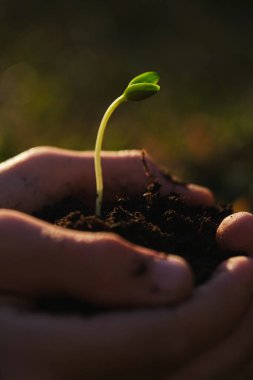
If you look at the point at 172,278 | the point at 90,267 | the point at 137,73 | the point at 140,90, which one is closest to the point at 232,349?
the point at 172,278

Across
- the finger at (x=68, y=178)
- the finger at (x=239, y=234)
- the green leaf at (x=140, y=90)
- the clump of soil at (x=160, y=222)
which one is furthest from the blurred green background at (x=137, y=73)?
the green leaf at (x=140, y=90)

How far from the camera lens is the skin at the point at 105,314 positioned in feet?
4.34

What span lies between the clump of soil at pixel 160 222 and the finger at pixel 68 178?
0.22ft

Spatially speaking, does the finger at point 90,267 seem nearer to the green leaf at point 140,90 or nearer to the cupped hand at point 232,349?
the cupped hand at point 232,349

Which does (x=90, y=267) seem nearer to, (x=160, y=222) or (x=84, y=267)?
(x=84, y=267)

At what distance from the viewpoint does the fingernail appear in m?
1.35

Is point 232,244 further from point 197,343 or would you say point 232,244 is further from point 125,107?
point 125,107

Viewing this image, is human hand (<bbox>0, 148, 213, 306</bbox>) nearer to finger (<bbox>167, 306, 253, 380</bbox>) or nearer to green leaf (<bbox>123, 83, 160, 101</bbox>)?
finger (<bbox>167, 306, 253, 380</bbox>)

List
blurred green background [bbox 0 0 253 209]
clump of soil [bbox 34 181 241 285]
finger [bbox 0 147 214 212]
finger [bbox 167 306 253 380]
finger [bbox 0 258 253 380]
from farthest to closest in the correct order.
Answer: blurred green background [bbox 0 0 253 209]
finger [bbox 0 147 214 212]
clump of soil [bbox 34 181 241 285]
finger [bbox 167 306 253 380]
finger [bbox 0 258 253 380]

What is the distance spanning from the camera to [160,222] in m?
1.78

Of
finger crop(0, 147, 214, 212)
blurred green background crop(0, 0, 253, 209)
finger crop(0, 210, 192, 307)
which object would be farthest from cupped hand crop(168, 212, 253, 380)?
blurred green background crop(0, 0, 253, 209)

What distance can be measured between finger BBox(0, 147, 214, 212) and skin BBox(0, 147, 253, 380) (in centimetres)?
49

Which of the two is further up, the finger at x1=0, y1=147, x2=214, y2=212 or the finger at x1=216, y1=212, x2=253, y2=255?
the finger at x1=0, y1=147, x2=214, y2=212

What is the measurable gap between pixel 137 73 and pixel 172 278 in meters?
4.00
